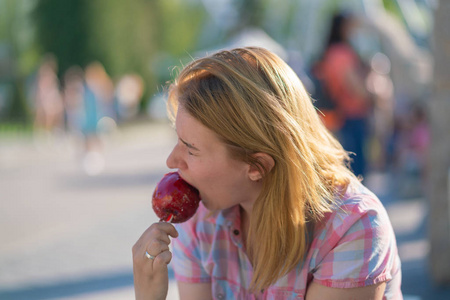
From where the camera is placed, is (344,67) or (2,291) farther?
(344,67)

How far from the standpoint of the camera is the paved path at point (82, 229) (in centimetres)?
470

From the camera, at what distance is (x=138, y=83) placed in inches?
1163

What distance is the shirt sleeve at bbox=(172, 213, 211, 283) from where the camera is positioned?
2117mm

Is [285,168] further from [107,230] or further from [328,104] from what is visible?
[107,230]

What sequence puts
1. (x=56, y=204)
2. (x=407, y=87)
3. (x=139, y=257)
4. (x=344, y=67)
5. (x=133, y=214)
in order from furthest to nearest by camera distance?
(x=407, y=87) < (x=56, y=204) < (x=133, y=214) < (x=344, y=67) < (x=139, y=257)

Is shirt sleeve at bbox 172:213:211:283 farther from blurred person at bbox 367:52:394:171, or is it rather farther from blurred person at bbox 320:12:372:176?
blurred person at bbox 367:52:394:171

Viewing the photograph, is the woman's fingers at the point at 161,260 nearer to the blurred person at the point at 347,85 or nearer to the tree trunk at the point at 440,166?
the tree trunk at the point at 440,166

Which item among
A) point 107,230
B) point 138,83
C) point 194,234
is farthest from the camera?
point 138,83

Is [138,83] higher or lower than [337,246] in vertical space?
higher

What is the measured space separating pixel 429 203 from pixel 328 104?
1428 millimetres

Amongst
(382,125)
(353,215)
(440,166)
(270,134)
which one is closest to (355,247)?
(353,215)

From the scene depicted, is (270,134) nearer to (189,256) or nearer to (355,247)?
(355,247)

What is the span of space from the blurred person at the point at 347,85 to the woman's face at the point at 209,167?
11.1 feet

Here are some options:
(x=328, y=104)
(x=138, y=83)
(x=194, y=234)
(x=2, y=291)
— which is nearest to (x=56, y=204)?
(x=2, y=291)
